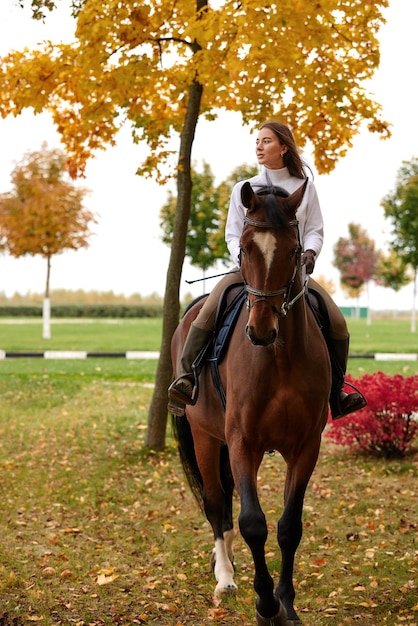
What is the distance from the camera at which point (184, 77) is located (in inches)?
419

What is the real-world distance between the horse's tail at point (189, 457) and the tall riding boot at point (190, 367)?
3.83 ft

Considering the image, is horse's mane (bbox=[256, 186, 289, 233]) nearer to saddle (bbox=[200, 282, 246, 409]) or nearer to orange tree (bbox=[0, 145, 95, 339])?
saddle (bbox=[200, 282, 246, 409])

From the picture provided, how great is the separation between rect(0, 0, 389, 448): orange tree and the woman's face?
442 cm

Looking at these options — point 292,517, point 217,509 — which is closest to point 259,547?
point 292,517

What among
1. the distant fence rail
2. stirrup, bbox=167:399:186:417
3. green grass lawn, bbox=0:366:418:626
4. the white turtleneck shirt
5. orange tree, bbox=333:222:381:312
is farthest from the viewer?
orange tree, bbox=333:222:381:312

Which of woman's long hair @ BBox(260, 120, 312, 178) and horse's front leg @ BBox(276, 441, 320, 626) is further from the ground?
woman's long hair @ BBox(260, 120, 312, 178)

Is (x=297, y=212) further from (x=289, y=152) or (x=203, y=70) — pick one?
(x=203, y=70)

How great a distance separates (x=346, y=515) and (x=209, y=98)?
6.78m

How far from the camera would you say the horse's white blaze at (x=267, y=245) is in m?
4.07

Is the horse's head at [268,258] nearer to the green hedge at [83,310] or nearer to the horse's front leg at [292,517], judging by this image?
the horse's front leg at [292,517]

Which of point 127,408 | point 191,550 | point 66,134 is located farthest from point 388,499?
point 66,134

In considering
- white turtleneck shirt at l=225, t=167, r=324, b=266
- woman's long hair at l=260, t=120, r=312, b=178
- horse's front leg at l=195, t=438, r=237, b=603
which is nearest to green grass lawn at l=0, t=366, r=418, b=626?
horse's front leg at l=195, t=438, r=237, b=603

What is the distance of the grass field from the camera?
5660 millimetres

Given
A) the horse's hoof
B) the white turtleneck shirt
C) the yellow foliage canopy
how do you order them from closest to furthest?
1. the horse's hoof
2. the white turtleneck shirt
3. the yellow foliage canopy
